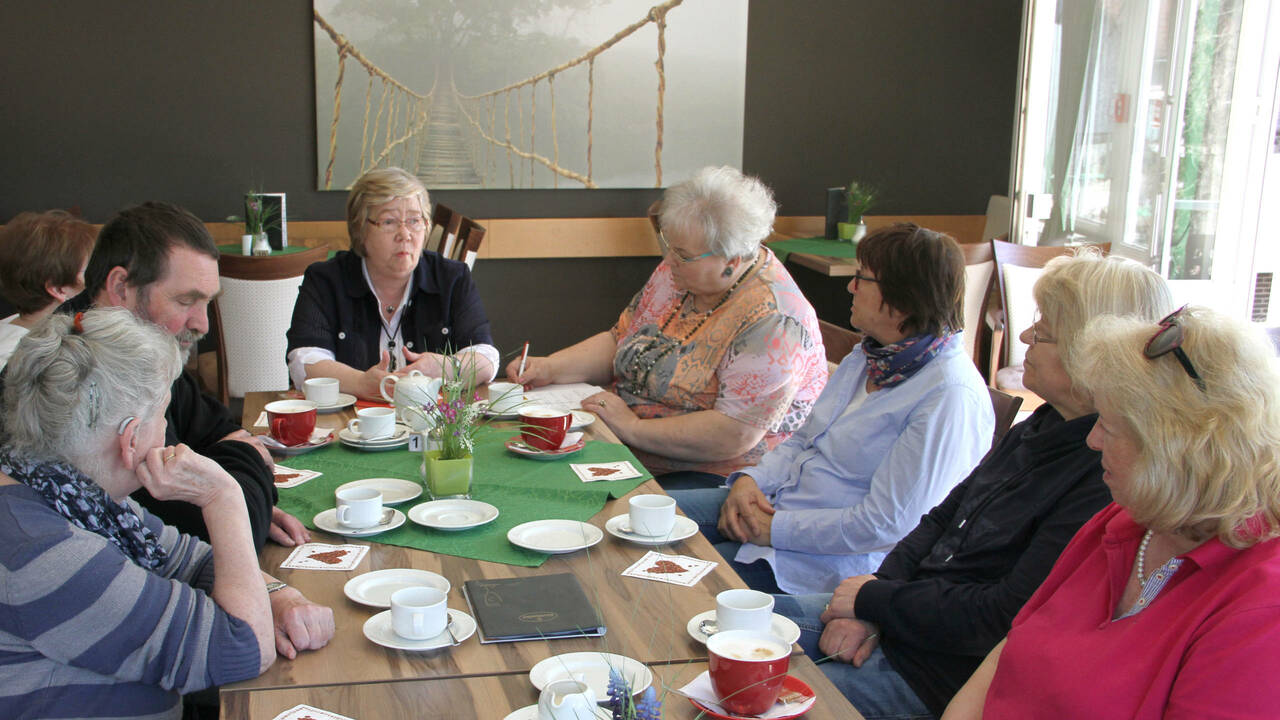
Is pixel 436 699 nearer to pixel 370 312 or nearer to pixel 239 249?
pixel 370 312

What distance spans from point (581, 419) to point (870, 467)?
0.70 meters

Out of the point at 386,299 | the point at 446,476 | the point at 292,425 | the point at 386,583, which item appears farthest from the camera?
the point at 386,299

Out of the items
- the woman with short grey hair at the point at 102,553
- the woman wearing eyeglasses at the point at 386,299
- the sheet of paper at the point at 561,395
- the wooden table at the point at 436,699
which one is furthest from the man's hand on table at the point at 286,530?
the woman wearing eyeglasses at the point at 386,299

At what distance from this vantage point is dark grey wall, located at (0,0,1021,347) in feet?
16.5

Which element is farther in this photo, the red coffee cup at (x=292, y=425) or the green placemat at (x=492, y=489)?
the red coffee cup at (x=292, y=425)

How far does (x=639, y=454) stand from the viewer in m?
2.78

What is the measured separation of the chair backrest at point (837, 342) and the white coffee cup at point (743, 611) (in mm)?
1469

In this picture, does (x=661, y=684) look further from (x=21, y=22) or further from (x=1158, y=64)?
(x=21, y=22)

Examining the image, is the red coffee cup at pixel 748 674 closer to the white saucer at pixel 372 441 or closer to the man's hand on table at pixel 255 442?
the man's hand on table at pixel 255 442

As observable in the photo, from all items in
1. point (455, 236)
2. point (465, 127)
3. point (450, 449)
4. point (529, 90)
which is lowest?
point (450, 449)

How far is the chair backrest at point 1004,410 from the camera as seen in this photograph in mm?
2160

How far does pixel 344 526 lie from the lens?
1.73 meters

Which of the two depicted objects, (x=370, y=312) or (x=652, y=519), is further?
(x=370, y=312)

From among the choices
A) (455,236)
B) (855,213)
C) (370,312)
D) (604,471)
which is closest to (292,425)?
(604,471)
